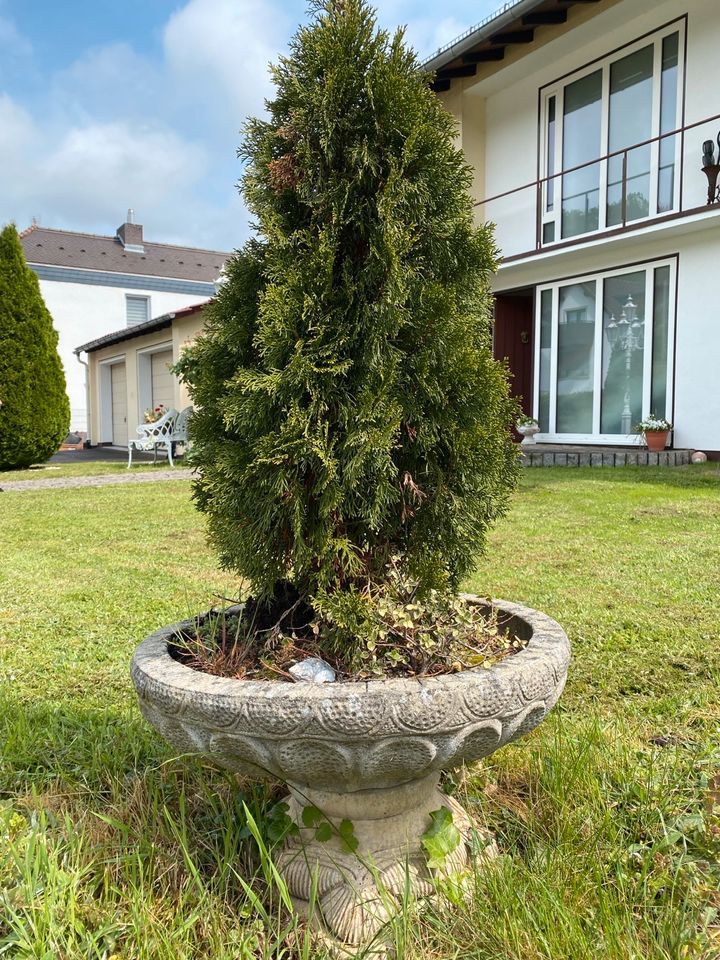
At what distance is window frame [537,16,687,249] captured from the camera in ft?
33.3

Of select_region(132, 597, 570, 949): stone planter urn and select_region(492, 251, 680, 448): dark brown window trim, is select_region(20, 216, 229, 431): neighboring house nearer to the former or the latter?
select_region(492, 251, 680, 448): dark brown window trim

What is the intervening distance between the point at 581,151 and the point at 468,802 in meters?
12.5

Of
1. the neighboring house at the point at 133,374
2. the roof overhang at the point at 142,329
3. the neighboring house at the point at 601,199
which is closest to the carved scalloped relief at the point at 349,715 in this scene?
the neighboring house at the point at 601,199

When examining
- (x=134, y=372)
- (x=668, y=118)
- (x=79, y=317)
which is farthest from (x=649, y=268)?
(x=79, y=317)

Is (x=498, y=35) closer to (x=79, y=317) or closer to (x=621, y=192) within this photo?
(x=621, y=192)

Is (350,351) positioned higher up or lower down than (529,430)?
higher up

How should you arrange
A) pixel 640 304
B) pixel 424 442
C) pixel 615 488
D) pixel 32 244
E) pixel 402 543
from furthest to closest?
pixel 32 244 → pixel 640 304 → pixel 615 488 → pixel 402 543 → pixel 424 442

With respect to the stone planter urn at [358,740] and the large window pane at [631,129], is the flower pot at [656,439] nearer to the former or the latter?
the large window pane at [631,129]

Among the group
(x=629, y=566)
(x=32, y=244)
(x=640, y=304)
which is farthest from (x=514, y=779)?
(x=32, y=244)

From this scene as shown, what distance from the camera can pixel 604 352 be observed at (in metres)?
11.3

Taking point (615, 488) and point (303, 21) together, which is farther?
point (615, 488)

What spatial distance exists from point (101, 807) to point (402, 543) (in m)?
1.07

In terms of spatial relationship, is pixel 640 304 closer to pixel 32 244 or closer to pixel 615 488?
pixel 615 488

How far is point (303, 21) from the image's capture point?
5.37 ft
